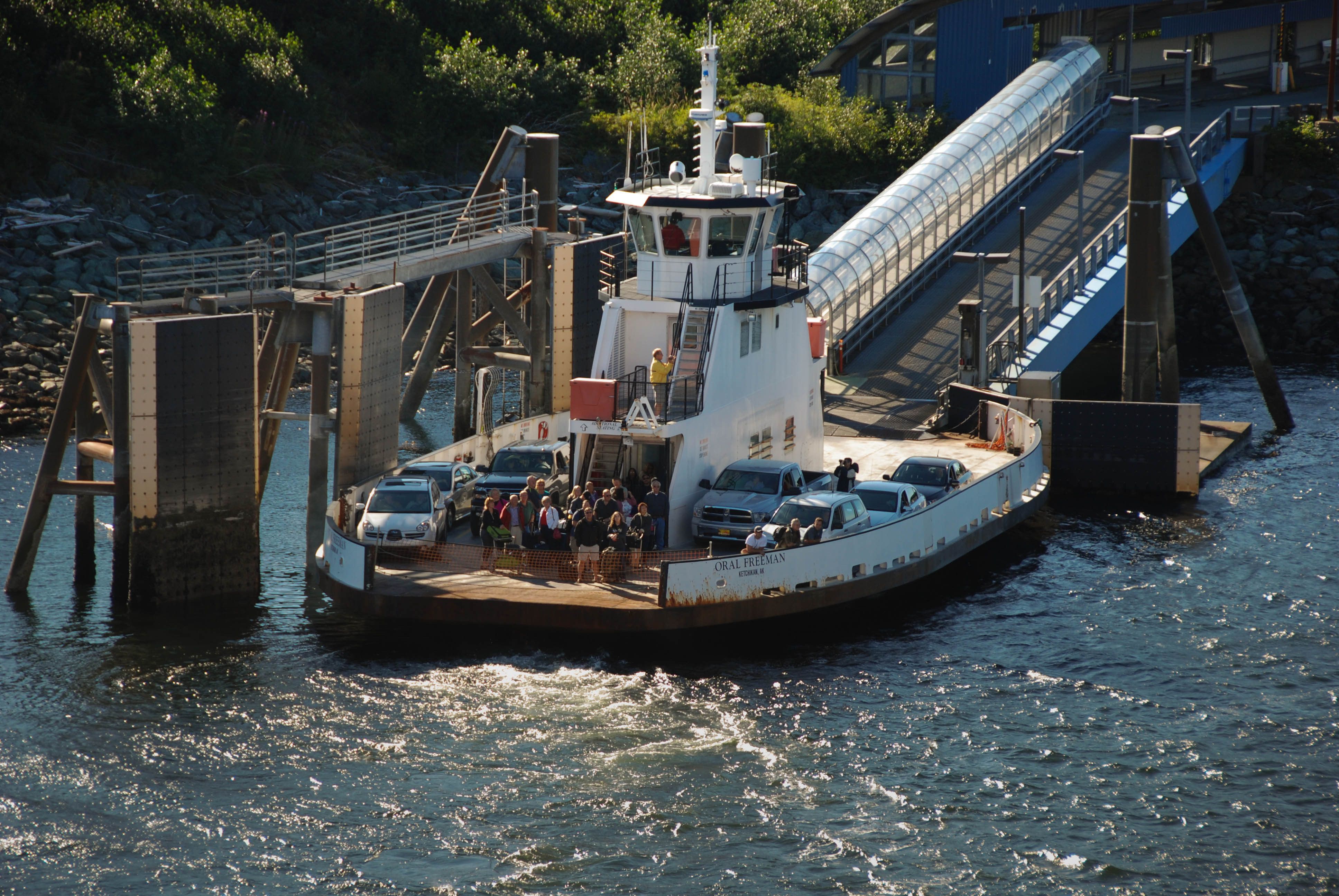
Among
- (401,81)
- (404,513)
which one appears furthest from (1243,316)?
(401,81)

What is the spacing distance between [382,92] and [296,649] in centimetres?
5106

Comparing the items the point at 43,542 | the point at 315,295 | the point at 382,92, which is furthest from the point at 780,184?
the point at 382,92

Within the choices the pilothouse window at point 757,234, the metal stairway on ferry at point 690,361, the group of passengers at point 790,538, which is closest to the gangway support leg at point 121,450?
the metal stairway on ferry at point 690,361

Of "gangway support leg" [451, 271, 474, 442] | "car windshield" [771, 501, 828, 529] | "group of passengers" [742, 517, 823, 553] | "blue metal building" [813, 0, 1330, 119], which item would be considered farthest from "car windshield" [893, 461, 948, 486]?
"blue metal building" [813, 0, 1330, 119]

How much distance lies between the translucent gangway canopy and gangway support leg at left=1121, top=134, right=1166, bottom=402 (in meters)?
8.71

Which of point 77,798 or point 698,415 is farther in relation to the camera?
point 698,415

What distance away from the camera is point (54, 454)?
101 feet

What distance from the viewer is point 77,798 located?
22.4m

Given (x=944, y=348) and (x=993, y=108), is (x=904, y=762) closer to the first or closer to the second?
(x=944, y=348)

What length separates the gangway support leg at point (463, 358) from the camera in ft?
151

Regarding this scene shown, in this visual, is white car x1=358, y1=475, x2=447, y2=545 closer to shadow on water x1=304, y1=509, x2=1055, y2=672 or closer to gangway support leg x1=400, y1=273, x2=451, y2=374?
shadow on water x1=304, y1=509, x2=1055, y2=672

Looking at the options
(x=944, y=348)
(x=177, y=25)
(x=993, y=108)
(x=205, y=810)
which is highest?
(x=177, y=25)

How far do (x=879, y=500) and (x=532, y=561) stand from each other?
8064 mm

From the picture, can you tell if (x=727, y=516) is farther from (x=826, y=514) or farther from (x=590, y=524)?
(x=590, y=524)
